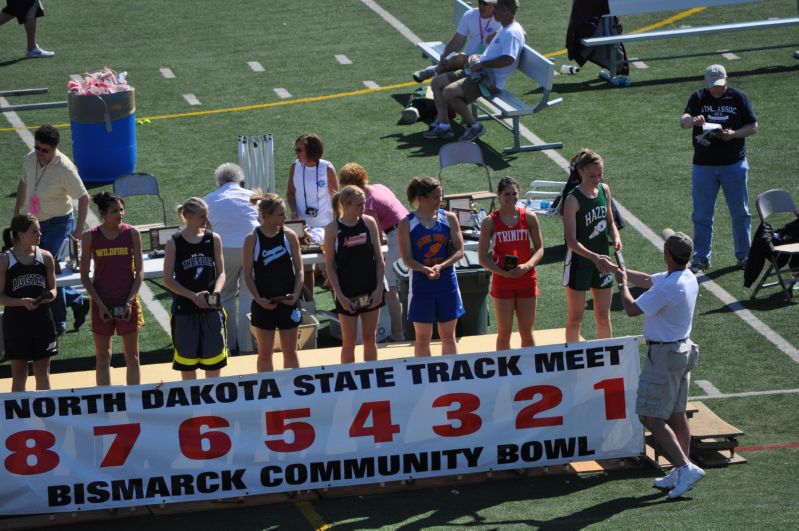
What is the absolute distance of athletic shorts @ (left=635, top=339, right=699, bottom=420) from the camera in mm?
9594

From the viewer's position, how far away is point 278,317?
10.6 m

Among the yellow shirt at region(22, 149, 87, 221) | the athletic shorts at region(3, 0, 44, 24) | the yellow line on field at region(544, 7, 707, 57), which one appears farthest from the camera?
the yellow line on field at region(544, 7, 707, 57)

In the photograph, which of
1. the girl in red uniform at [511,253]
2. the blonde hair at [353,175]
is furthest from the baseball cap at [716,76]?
the blonde hair at [353,175]

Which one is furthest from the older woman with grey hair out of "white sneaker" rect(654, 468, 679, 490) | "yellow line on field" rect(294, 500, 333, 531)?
"white sneaker" rect(654, 468, 679, 490)

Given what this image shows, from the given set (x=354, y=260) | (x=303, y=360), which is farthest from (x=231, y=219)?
(x=354, y=260)

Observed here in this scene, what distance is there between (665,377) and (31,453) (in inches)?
178

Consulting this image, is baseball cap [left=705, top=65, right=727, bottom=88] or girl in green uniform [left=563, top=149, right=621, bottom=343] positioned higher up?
baseball cap [left=705, top=65, right=727, bottom=88]

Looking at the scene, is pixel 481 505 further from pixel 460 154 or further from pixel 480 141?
pixel 480 141

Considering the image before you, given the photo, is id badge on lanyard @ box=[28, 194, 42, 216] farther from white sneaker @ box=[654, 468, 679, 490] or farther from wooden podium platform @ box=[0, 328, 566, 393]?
white sneaker @ box=[654, 468, 679, 490]

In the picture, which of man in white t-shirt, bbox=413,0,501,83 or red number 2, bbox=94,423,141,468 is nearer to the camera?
red number 2, bbox=94,423,141,468

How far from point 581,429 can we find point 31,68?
1464cm

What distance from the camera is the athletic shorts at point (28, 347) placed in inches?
421

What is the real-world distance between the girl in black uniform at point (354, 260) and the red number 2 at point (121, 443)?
205cm

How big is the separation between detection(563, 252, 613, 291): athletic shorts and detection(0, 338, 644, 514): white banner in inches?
42.1
